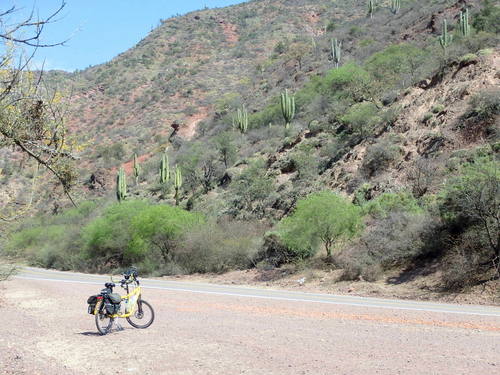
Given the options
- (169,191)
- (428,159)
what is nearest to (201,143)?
(169,191)

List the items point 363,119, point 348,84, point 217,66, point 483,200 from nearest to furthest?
point 483,200
point 363,119
point 348,84
point 217,66

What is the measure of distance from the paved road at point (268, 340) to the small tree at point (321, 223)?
7680 mm

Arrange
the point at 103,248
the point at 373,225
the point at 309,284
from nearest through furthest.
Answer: the point at 309,284
the point at 373,225
the point at 103,248

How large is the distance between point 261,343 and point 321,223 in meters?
13.9

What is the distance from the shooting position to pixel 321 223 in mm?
22734

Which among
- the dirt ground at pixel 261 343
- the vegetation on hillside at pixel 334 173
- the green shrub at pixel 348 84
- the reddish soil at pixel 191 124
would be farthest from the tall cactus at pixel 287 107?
the dirt ground at pixel 261 343

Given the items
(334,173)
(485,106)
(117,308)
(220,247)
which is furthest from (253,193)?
(117,308)

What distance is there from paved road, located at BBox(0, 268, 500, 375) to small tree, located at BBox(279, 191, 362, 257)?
7680 mm

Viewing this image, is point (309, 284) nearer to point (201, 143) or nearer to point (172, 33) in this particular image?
point (201, 143)

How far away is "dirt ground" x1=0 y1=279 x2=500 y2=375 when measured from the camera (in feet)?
24.9

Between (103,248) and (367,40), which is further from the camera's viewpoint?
(367,40)

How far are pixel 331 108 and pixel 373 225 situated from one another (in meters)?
21.0

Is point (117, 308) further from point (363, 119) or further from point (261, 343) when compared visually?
point (363, 119)

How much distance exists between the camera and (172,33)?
114625mm
